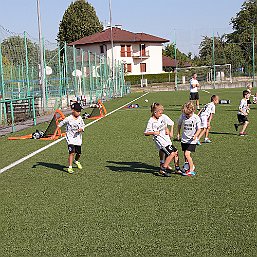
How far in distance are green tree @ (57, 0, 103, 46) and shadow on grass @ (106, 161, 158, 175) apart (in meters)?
75.3

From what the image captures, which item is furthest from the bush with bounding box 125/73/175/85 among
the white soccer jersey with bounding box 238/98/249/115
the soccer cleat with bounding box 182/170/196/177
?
the soccer cleat with bounding box 182/170/196/177

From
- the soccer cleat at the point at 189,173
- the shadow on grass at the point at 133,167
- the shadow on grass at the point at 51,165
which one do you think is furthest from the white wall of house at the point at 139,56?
the soccer cleat at the point at 189,173

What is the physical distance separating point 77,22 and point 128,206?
268 feet

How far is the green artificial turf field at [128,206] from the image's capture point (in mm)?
4883

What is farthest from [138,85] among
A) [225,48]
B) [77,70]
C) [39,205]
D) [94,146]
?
[39,205]

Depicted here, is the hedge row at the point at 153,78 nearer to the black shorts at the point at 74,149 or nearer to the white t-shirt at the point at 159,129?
the black shorts at the point at 74,149

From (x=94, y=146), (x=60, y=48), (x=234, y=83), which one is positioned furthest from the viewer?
(x=234, y=83)

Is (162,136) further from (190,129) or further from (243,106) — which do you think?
(243,106)

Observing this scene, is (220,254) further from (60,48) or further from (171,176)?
(60,48)

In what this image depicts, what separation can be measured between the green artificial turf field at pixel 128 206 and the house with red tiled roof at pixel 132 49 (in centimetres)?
6988

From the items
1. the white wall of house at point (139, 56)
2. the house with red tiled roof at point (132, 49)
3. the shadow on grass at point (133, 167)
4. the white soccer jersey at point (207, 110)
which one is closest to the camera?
the shadow on grass at point (133, 167)

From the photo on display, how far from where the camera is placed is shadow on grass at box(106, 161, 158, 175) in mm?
8922

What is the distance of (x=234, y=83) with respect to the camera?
57.7 m

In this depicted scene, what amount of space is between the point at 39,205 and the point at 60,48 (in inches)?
942
